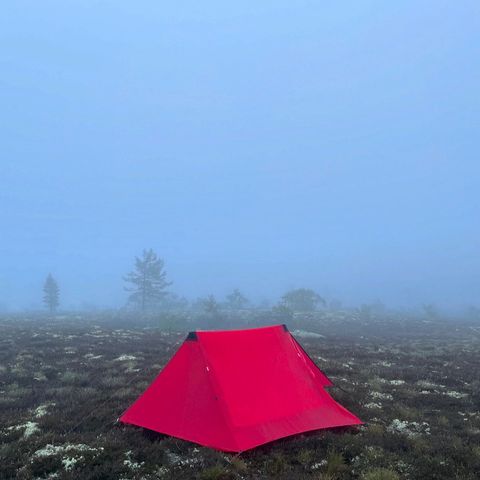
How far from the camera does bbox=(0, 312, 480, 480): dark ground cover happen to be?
9.04m

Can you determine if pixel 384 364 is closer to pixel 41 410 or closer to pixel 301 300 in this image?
pixel 41 410

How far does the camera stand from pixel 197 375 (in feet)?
37.6

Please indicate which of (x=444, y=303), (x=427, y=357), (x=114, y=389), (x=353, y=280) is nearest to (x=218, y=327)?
(x=427, y=357)

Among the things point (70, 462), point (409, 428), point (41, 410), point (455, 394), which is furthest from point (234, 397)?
point (455, 394)

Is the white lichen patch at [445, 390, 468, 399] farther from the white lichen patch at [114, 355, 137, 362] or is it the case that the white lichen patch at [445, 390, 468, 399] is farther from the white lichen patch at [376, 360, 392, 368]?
the white lichen patch at [114, 355, 137, 362]

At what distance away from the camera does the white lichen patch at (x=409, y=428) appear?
11.5m

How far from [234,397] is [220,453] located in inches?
64.7

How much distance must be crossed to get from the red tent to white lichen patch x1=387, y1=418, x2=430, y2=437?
42.8 inches

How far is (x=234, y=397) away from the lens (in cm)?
1102

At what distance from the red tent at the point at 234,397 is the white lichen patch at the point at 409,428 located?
3.56 feet

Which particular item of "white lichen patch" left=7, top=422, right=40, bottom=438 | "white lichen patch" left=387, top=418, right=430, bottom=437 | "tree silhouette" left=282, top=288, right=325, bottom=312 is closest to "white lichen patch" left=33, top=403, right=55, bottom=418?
"white lichen patch" left=7, top=422, right=40, bottom=438

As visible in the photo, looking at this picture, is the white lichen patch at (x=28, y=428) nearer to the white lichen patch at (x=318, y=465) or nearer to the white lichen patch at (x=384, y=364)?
the white lichen patch at (x=318, y=465)

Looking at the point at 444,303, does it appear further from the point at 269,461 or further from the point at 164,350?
the point at 269,461

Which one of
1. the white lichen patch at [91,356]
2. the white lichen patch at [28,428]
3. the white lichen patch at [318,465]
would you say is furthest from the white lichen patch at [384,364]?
the white lichen patch at [28,428]
